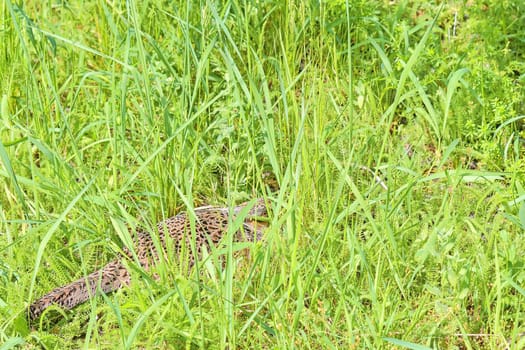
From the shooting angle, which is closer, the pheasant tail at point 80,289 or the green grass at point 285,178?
the green grass at point 285,178

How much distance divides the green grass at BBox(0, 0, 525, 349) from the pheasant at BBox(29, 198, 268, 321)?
72 millimetres

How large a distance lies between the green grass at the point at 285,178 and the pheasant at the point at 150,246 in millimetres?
72

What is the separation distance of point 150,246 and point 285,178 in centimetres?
62

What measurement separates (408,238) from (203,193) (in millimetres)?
933

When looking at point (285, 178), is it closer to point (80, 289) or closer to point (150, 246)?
point (150, 246)

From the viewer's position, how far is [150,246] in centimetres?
309

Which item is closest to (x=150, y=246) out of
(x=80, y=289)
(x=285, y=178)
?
(x=80, y=289)

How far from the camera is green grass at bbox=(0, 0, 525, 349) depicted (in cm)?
271

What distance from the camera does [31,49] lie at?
13.6ft

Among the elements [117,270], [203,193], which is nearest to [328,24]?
[203,193]

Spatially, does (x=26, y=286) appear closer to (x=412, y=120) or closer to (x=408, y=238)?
(x=408, y=238)

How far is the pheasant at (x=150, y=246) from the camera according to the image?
114 inches

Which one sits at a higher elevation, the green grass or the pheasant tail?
the green grass

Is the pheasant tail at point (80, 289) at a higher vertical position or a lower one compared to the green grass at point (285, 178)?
lower
